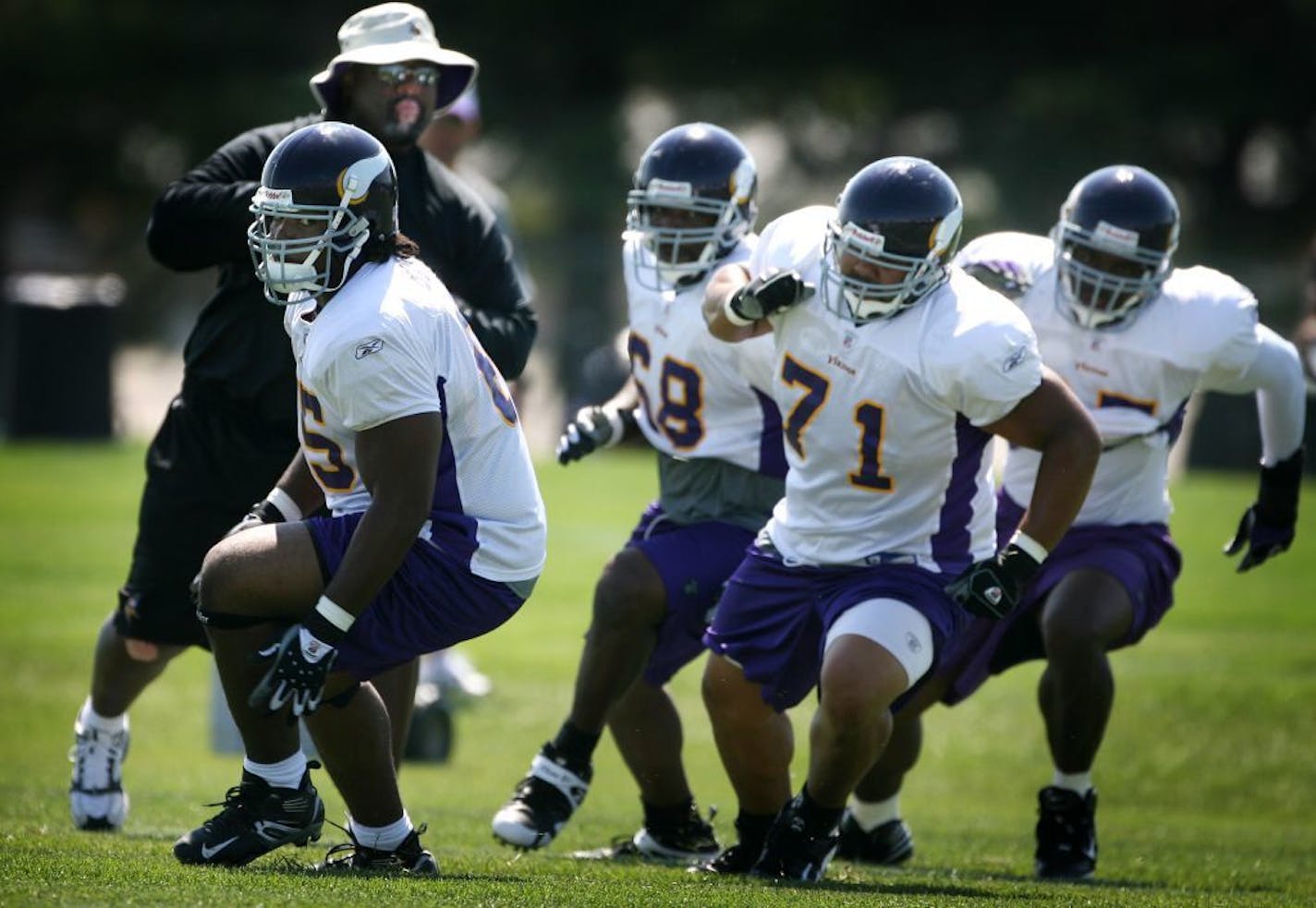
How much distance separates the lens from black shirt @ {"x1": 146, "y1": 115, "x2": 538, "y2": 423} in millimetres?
5676

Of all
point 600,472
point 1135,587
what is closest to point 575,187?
point 600,472

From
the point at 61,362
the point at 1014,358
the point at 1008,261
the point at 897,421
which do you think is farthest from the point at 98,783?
the point at 61,362

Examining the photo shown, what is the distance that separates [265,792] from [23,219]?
23655 mm

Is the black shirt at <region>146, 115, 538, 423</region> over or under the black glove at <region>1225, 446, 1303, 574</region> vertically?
over

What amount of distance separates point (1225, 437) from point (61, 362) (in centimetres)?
927

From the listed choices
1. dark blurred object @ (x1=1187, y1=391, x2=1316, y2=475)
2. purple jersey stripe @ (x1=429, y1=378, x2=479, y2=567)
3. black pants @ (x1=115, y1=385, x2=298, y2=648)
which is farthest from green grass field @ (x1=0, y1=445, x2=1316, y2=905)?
dark blurred object @ (x1=1187, y1=391, x2=1316, y2=475)

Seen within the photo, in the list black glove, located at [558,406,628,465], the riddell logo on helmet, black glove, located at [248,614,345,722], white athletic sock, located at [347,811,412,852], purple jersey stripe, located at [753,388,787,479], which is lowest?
white athletic sock, located at [347,811,412,852]

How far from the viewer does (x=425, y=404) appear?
4559mm

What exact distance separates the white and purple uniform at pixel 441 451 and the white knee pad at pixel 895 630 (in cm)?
77

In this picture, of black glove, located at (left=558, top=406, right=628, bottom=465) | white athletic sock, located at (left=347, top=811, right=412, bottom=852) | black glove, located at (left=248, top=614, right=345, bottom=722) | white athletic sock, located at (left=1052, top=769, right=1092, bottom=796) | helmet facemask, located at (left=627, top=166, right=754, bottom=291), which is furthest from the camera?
black glove, located at (left=558, top=406, right=628, bottom=465)

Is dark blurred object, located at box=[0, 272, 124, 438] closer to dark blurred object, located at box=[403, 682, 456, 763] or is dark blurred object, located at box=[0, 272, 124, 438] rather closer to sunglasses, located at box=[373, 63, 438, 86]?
dark blurred object, located at box=[403, 682, 456, 763]

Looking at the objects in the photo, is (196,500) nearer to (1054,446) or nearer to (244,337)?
(244,337)

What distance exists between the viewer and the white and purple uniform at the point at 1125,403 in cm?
593

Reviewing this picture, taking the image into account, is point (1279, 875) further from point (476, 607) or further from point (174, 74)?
point (174, 74)
